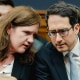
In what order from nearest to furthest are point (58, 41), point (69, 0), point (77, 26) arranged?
point (58, 41) → point (77, 26) → point (69, 0)

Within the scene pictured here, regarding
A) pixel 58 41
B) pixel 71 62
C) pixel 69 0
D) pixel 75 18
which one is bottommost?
pixel 71 62

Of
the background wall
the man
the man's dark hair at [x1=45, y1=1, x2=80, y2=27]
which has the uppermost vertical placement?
the background wall

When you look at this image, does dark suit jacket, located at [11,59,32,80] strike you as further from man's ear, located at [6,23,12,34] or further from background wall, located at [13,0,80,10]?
background wall, located at [13,0,80,10]

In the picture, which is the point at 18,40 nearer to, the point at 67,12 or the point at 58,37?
the point at 58,37

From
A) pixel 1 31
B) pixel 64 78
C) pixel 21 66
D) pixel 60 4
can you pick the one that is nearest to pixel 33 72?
pixel 21 66

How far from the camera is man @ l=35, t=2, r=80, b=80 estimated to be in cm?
158

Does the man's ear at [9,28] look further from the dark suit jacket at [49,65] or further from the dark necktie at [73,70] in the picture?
the dark necktie at [73,70]

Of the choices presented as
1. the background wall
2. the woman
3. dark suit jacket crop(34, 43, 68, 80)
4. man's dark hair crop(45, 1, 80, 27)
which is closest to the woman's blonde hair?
the woman

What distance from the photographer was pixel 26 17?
1.58 meters

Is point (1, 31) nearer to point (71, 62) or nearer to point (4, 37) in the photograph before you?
point (4, 37)

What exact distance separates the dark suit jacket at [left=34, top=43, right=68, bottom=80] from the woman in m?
0.06

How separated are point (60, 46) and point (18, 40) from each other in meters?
0.24

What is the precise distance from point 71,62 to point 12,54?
366mm

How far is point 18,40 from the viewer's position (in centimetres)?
156
